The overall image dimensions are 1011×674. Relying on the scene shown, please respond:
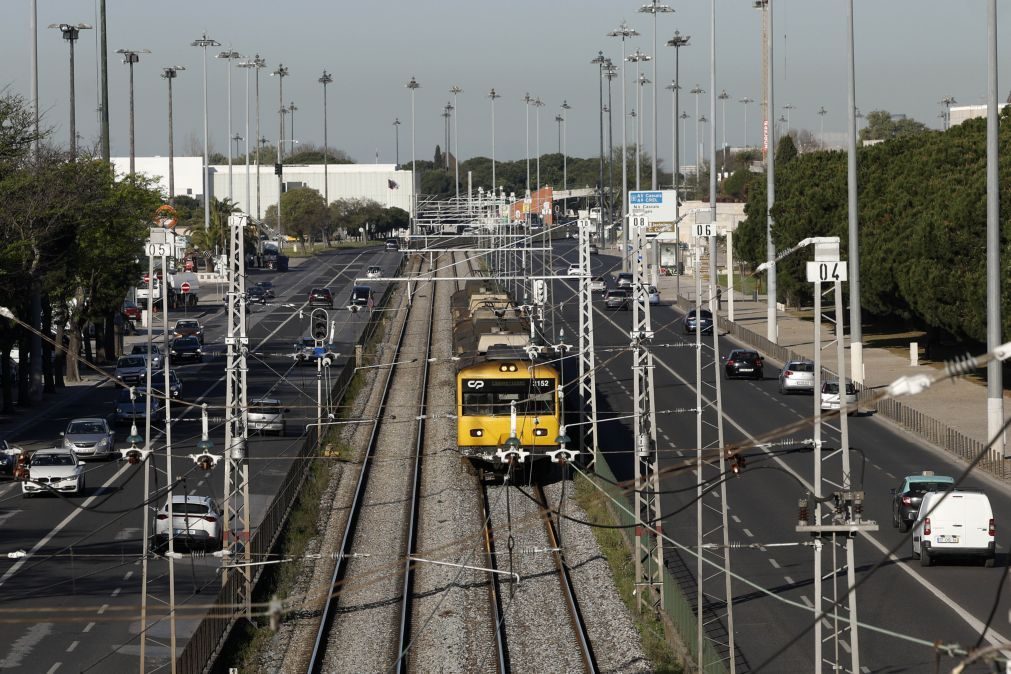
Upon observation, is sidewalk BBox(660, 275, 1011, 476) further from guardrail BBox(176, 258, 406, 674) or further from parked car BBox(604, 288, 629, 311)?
guardrail BBox(176, 258, 406, 674)

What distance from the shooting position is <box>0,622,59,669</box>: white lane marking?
2498 cm

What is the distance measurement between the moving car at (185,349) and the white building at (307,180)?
11457 centimetres

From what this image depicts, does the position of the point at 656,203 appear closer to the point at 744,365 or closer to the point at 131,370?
the point at 744,365

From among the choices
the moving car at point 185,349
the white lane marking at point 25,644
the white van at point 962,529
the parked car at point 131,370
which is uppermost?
the moving car at point 185,349

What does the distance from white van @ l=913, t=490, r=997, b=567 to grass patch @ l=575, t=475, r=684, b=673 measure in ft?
20.8

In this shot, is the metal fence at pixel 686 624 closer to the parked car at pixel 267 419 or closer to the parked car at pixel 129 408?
the parked car at pixel 267 419

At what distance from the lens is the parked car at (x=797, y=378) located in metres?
58.0

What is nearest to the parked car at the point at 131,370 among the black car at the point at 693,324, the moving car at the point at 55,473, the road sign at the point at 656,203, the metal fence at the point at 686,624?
the moving car at the point at 55,473

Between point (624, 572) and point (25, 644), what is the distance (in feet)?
39.6

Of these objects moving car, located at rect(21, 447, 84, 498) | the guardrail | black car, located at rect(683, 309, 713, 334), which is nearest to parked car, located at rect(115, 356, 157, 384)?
the guardrail

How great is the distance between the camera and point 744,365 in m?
62.8

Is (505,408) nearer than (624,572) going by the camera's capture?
No

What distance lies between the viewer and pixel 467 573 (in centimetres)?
3112

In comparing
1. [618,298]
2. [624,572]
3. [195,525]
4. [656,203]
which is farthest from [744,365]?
[195,525]
